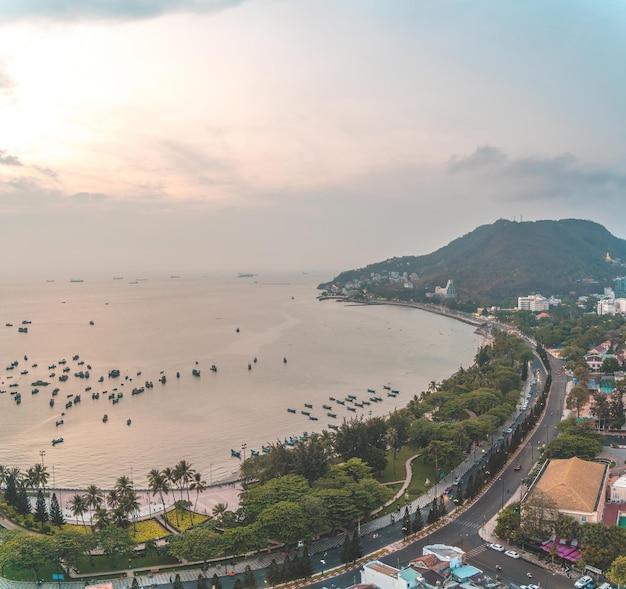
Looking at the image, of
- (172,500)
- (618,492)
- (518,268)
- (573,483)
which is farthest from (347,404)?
(518,268)

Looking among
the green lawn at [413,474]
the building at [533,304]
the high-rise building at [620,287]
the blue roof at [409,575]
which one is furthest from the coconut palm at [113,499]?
the high-rise building at [620,287]

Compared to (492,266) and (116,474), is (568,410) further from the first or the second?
(492,266)

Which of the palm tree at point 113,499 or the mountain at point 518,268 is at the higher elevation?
the mountain at point 518,268

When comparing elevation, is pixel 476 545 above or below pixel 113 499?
below

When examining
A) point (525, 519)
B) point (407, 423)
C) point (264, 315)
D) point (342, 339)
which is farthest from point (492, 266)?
point (525, 519)

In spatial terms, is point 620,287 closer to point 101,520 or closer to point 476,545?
point 476,545

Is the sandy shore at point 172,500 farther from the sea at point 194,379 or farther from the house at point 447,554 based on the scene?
the house at point 447,554
